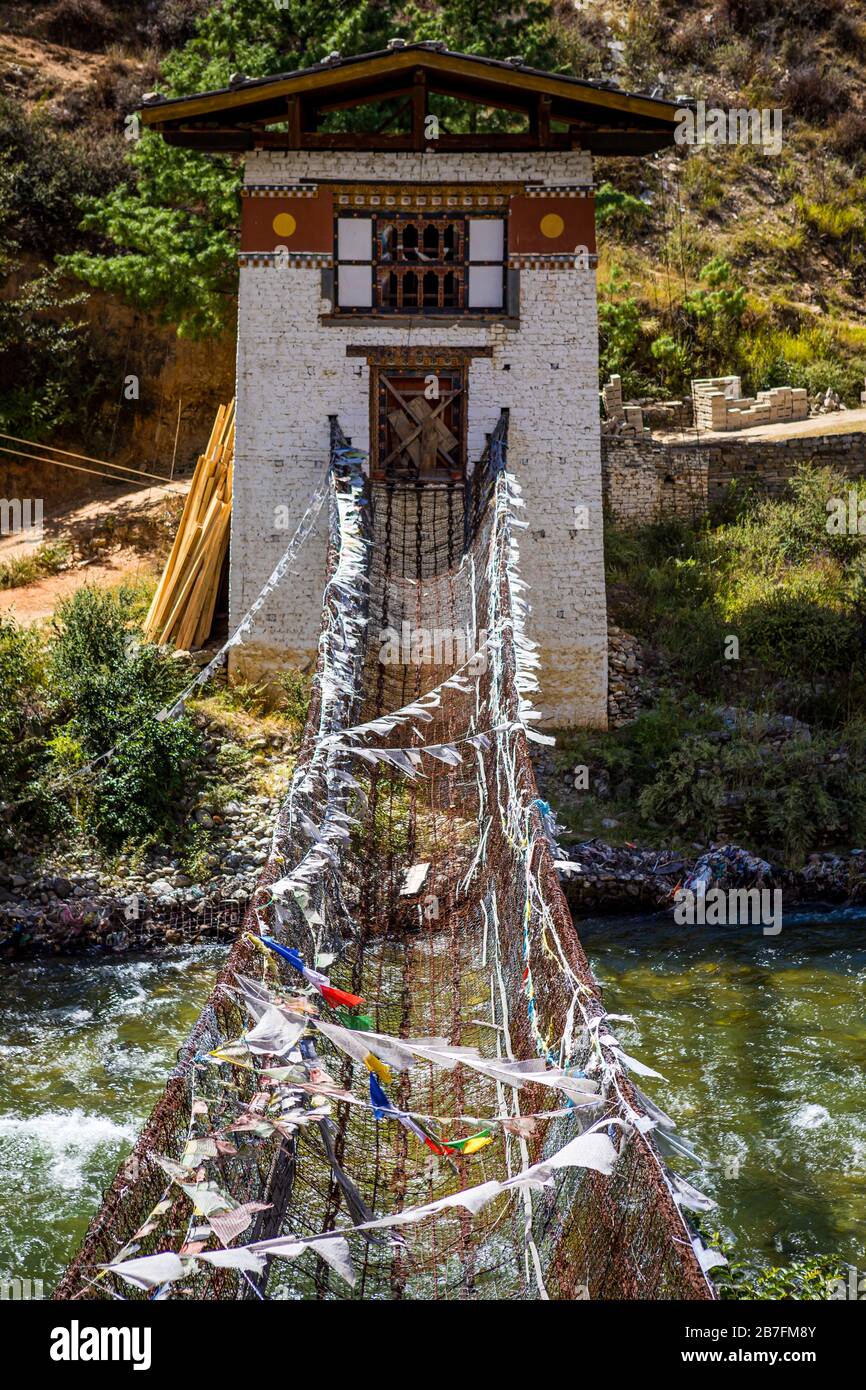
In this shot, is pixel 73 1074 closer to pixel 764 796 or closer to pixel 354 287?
pixel 764 796

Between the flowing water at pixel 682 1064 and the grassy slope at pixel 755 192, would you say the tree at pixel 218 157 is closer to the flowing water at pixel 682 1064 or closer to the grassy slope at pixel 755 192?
the grassy slope at pixel 755 192

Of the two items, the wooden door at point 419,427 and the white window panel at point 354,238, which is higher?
the white window panel at point 354,238

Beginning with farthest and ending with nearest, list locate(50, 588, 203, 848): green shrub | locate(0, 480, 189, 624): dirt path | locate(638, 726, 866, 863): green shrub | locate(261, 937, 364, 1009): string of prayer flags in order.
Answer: locate(0, 480, 189, 624): dirt path → locate(638, 726, 866, 863): green shrub → locate(50, 588, 203, 848): green shrub → locate(261, 937, 364, 1009): string of prayer flags

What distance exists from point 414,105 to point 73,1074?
11983 millimetres

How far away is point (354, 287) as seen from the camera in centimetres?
1841

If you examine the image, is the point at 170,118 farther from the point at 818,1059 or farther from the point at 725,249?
the point at 725,249

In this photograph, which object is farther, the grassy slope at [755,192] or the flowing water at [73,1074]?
the grassy slope at [755,192]

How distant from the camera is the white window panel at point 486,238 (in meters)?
18.3

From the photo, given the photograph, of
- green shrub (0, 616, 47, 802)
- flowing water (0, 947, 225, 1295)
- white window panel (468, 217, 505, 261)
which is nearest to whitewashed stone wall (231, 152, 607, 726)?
white window panel (468, 217, 505, 261)

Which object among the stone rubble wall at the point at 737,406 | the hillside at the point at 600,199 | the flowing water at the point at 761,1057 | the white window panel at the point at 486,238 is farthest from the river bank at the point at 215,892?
the stone rubble wall at the point at 737,406

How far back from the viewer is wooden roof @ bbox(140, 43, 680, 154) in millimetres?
17406

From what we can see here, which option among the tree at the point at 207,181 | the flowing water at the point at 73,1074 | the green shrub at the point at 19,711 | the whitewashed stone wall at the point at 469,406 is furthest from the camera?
the tree at the point at 207,181

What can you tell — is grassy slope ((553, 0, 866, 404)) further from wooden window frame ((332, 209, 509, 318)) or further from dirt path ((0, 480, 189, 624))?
wooden window frame ((332, 209, 509, 318))

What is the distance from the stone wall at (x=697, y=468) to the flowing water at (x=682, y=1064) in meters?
9.30
